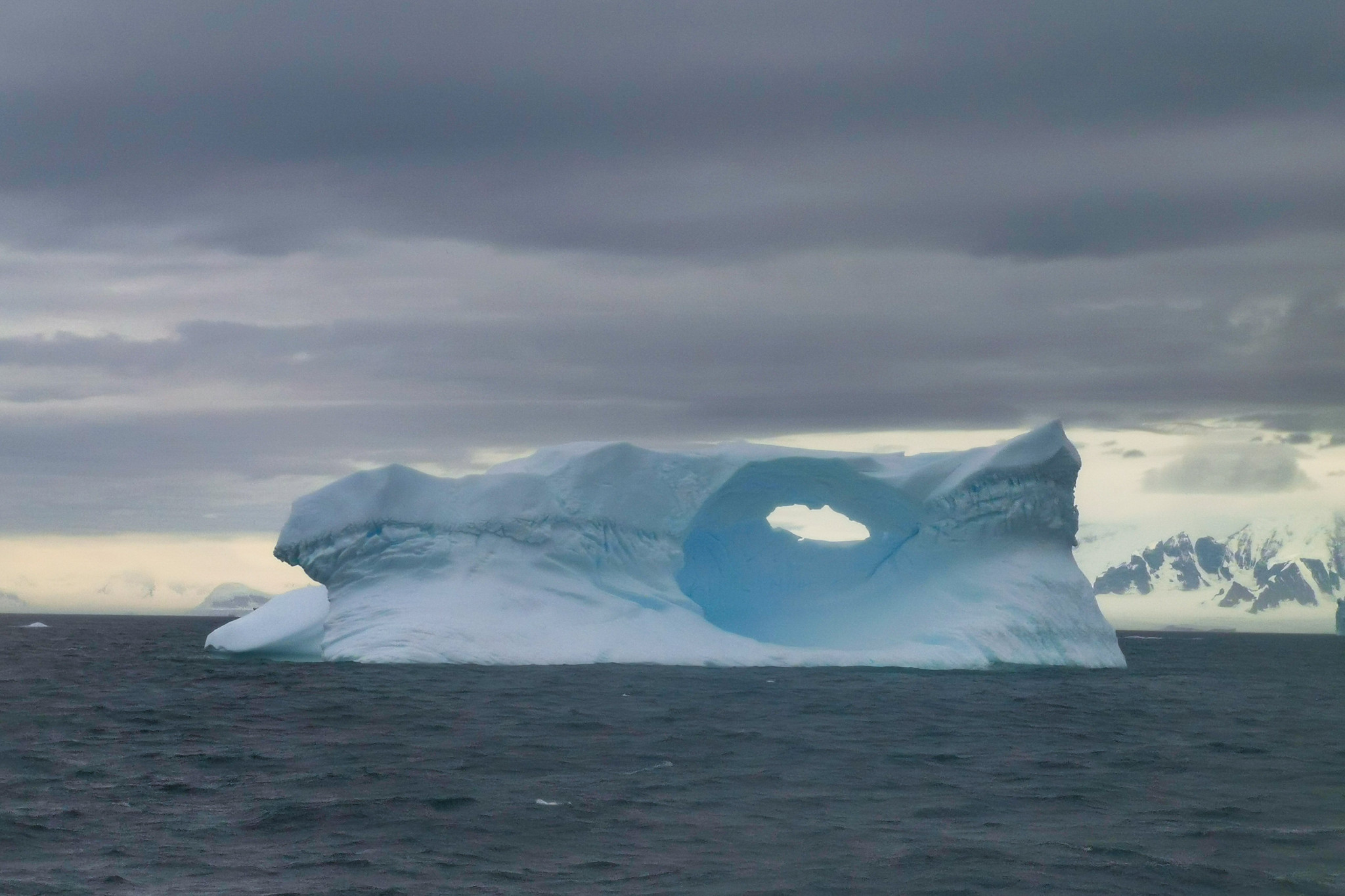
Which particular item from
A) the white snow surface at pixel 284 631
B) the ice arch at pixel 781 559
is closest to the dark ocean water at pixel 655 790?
the white snow surface at pixel 284 631

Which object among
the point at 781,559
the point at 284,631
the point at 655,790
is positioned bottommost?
the point at 655,790

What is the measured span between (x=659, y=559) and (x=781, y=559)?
441 centimetres

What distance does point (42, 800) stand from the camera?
11.3 m

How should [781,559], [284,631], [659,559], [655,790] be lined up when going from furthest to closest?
[781,559]
[284,631]
[659,559]
[655,790]

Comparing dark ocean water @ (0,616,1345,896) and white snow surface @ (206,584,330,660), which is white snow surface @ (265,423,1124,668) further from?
dark ocean water @ (0,616,1345,896)

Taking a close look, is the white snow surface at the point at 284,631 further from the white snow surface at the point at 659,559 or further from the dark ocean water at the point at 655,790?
the dark ocean water at the point at 655,790

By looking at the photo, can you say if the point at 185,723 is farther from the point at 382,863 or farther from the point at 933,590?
the point at 933,590

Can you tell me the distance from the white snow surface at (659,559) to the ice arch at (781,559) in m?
0.12

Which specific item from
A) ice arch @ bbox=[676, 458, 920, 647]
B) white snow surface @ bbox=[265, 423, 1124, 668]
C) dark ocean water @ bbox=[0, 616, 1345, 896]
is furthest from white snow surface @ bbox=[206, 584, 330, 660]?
ice arch @ bbox=[676, 458, 920, 647]

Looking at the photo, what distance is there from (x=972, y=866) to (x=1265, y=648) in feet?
219

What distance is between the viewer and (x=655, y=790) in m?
12.0

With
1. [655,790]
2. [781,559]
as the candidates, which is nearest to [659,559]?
[781,559]

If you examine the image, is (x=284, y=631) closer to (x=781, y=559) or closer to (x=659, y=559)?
(x=659, y=559)

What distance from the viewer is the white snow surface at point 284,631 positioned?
27.2m
